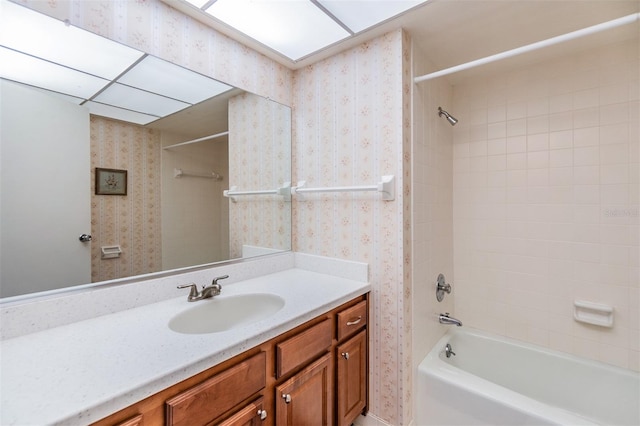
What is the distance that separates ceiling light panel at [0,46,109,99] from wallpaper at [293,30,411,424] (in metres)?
1.14

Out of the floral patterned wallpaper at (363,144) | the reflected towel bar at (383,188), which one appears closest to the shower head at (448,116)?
the floral patterned wallpaper at (363,144)

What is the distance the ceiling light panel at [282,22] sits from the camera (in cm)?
131

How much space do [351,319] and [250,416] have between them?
64 centimetres

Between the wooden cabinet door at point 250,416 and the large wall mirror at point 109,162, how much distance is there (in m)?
0.73

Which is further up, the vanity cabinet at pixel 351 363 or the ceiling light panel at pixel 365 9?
the ceiling light panel at pixel 365 9

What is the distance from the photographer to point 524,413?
4.17 ft

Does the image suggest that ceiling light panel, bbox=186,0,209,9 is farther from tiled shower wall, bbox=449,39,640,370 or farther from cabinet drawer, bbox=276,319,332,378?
tiled shower wall, bbox=449,39,640,370

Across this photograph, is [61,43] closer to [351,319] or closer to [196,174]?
[196,174]

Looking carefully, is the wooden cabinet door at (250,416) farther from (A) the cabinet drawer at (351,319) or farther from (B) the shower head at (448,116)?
(B) the shower head at (448,116)

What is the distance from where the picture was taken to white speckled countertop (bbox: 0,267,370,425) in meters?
0.61

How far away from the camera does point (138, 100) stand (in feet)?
4.17

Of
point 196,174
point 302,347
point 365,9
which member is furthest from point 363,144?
point 302,347

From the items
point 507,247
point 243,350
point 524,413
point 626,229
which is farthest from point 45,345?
point 626,229

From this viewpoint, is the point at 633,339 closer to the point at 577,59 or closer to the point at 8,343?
the point at 577,59
